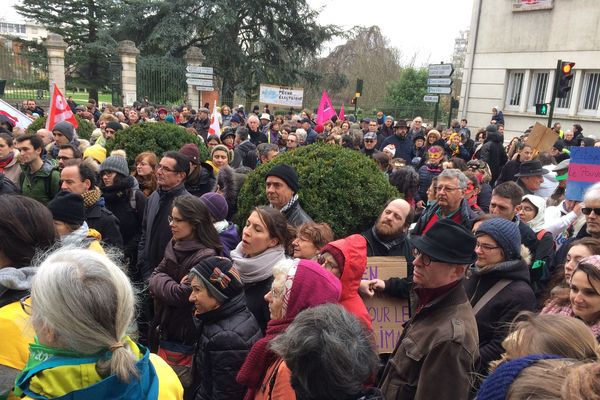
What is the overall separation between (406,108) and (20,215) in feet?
103

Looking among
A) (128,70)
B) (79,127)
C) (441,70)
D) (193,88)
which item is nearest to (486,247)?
(79,127)

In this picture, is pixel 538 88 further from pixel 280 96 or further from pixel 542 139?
pixel 542 139

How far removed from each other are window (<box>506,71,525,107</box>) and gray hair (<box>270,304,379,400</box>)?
23.0 m

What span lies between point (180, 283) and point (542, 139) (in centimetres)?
758

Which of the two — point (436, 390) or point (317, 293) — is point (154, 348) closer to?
point (317, 293)

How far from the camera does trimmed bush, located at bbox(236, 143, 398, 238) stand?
4.13 metres

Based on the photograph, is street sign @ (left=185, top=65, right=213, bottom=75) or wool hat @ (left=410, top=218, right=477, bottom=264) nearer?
wool hat @ (left=410, top=218, right=477, bottom=264)

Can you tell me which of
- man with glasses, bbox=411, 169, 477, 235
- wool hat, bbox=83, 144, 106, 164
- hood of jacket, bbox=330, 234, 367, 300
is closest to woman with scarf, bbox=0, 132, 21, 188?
wool hat, bbox=83, 144, 106, 164

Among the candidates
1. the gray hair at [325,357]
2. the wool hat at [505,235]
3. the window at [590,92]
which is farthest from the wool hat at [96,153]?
the window at [590,92]

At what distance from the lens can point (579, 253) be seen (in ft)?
10.4

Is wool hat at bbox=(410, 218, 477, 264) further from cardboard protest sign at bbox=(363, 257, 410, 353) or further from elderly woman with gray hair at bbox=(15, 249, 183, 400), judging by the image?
elderly woman with gray hair at bbox=(15, 249, 183, 400)

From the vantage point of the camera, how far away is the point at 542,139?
8547 millimetres

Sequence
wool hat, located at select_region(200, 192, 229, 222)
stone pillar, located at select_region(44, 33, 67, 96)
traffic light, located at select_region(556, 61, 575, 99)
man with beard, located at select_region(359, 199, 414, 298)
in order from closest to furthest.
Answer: man with beard, located at select_region(359, 199, 414, 298)
wool hat, located at select_region(200, 192, 229, 222)
traffic light, located at select_region(556, 61, 575, 99)
stone pillar, located at select_region(44, 33, 67, 96)

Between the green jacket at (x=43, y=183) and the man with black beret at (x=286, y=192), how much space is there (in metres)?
2.63
